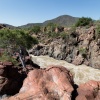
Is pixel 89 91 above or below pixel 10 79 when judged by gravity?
below

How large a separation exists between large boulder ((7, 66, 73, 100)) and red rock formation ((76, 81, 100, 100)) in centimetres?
144

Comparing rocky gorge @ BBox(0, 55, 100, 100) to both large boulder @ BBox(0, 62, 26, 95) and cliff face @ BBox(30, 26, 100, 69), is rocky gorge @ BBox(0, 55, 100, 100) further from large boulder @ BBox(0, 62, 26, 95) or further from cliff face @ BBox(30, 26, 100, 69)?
cliff face @ BBox(30, 26, 100, 69)

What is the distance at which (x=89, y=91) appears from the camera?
22578 mm

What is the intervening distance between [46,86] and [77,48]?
29465 millimetres

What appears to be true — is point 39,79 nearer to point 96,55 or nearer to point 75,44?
point 96,55

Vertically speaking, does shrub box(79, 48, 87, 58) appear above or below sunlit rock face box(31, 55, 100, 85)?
above

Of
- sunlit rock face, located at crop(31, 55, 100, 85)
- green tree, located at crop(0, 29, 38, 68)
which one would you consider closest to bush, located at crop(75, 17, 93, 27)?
sunlit rock face, located at crop(31, 55, 100, 85)

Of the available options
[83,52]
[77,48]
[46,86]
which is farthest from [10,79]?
[77,48]

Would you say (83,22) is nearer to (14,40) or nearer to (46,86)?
(14,40)

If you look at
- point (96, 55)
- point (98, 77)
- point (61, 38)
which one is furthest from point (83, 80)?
point (61, 38)

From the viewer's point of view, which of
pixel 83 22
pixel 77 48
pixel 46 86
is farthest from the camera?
pixel 83 22

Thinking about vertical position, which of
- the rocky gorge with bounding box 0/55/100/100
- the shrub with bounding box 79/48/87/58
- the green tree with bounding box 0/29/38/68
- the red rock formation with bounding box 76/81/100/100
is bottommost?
the shrub with bounding box 79/48/87/58

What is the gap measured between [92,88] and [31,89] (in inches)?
277

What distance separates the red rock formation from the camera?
71.6 feet
